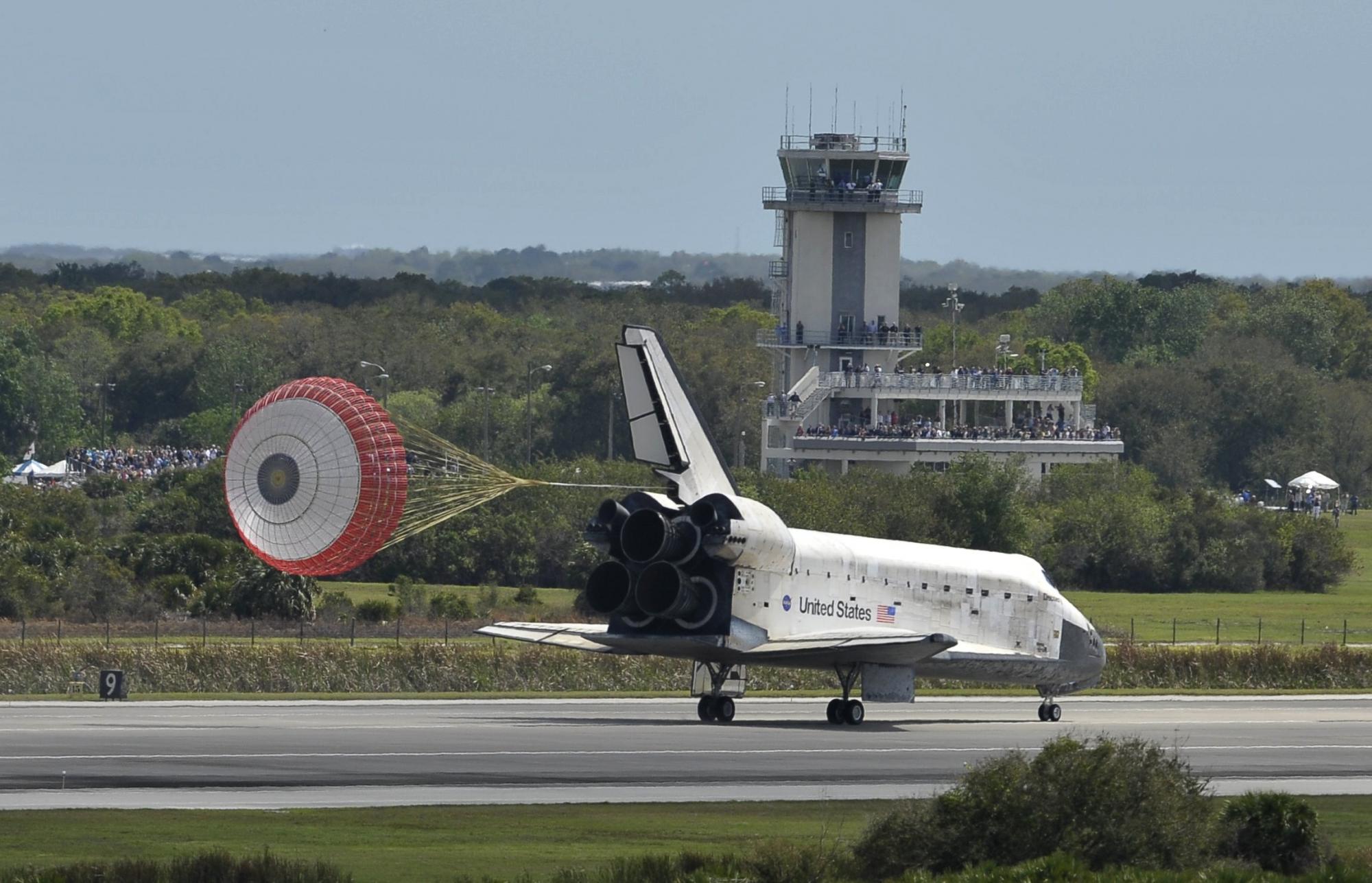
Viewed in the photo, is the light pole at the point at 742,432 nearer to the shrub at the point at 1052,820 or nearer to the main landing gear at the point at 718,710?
the main landing gear at the point at 718,710

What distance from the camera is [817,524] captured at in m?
79.7

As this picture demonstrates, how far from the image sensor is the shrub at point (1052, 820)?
926 inches

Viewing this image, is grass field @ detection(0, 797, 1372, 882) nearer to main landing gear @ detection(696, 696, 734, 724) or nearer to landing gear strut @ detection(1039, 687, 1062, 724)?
main landing gear @ detection(696, 696, 734, 724)

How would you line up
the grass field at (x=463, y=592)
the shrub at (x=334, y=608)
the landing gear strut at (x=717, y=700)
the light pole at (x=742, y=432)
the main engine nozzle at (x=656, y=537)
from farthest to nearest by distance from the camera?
the light pole at (x=742, y=432), the grass field at (x=463, y=592), the shrub at (x=334, y=608), the landing gear strut at (x=717, y=700), the main engine nozzle at (x=656, y=537)

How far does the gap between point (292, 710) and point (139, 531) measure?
1770 inches

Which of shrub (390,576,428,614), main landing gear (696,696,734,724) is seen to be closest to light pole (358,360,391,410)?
shrub (390,576,428,614)

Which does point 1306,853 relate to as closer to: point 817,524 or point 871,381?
point 817,524

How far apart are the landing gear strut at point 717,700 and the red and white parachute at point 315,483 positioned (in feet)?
21.1

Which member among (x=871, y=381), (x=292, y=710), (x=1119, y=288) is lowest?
(x=292, y=710)

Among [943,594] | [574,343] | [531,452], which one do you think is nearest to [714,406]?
[531,452]

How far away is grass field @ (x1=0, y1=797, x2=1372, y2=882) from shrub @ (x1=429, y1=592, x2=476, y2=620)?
38038 millimetres

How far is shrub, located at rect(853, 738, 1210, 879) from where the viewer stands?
2353 cm

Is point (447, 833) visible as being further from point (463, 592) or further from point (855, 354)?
point (855, 354)

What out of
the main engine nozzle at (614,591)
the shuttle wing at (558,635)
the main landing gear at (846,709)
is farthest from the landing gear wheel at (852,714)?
the main engine nozzle at (614,591)
